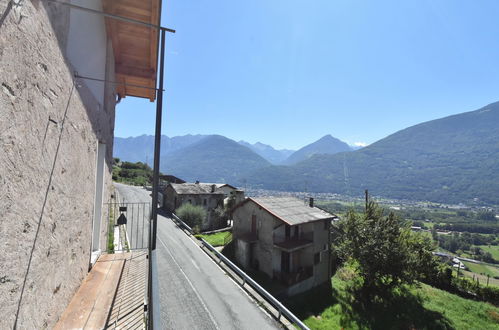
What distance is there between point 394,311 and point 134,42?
961 inches

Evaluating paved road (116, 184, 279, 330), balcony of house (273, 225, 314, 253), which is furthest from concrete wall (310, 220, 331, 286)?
paved road (116, 184, 279, 330)

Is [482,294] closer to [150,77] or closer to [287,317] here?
[287,317]

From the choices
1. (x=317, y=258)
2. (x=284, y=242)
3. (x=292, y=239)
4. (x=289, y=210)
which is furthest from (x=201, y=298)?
(x=317, y=258)

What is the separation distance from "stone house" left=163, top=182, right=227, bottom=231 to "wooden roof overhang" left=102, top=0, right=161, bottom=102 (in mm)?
27451

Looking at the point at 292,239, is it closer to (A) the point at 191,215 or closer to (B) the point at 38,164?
(A) the point at 191,215

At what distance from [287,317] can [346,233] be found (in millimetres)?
11831

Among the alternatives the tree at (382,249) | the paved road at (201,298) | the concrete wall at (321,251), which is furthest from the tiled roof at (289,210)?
the paved road at (201,298)

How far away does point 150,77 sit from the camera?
23.3ft

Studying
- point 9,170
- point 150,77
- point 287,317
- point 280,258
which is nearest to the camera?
point 9,170

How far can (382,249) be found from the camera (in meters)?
17.5

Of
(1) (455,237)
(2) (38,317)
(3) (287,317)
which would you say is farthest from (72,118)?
(1) (455,237)

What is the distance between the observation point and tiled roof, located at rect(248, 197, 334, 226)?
64.2 ft

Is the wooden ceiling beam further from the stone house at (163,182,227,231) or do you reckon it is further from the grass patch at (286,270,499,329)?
the stone house at (163,182,227,231)

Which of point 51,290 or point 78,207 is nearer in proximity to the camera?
point 51,290
